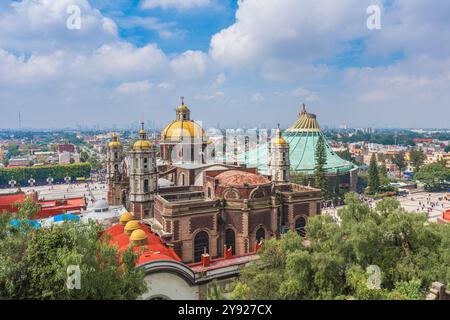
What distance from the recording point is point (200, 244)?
23844 mm

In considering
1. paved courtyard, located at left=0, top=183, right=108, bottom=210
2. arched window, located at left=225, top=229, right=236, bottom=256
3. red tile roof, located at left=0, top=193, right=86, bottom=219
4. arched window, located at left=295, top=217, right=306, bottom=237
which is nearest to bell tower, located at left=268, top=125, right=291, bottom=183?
arched window, located at left=295, top=217, right=306, bottom=237

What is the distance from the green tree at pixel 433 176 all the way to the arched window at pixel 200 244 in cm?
5458

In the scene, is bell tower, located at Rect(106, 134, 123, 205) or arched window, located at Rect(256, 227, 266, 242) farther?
bell tower, located at Rect(106, 134, 123, 205)

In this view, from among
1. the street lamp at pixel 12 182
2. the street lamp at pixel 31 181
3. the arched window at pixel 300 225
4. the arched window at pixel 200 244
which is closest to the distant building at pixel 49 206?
the arched window at pixel 200 244

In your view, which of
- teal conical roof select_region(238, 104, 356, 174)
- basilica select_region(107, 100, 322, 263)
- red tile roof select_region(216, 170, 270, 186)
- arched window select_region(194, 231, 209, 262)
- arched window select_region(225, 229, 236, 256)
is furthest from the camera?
teal conical roof select_region(238, 104, 356, 174)

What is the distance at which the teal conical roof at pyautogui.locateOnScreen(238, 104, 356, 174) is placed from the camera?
57.5m

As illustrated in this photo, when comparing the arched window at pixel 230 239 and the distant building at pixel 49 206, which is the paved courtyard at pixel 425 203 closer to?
the arched window at pixel 230 239

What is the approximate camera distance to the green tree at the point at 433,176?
6166 centimetres

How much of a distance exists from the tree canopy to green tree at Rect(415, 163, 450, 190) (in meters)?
53.2

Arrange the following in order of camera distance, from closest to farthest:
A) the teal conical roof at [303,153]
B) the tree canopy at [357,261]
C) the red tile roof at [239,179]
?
the tree canopy at [357,261], the red tile roof at [239,179], the teal conical roof at [303,153]

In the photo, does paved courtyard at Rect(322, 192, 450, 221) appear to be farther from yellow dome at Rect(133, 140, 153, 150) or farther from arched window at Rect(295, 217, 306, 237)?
yellow dome at Rect(133, 140, 153, 150)

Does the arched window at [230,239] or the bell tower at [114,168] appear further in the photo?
the bell tower at [114,168]

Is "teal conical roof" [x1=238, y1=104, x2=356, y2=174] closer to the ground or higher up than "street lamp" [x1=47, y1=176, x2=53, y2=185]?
higher up

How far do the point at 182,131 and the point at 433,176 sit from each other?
51.1 metres
